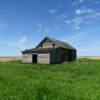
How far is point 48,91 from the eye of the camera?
11.8m

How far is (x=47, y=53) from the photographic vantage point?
48.2 m

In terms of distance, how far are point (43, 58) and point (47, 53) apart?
1.49 meters

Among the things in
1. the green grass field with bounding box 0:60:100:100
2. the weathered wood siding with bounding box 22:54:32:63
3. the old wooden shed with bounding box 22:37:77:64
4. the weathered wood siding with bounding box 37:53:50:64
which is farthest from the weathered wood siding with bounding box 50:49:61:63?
the green grass field with bounding box 0:60:100:100

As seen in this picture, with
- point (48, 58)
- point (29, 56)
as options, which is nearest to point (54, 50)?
point (48, 58)

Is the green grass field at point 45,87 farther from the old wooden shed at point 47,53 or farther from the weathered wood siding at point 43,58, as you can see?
the old wooden shed at point 47,53

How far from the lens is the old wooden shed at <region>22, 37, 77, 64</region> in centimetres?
4829

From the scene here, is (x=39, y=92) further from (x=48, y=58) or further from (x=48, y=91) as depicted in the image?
(x=48, y=58)

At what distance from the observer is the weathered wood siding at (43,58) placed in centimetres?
4769

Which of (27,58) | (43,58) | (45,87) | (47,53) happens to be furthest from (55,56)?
(45,87)

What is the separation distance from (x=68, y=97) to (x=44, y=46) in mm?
43630

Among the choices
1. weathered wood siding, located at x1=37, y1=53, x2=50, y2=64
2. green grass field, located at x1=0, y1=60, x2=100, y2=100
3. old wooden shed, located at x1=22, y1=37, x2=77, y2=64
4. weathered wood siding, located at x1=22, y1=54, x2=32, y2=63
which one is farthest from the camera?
weathered wood siding, located at x1=22, y1=54, x2=32, y2=63

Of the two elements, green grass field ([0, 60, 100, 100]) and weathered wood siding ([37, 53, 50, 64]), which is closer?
green grass field ([0, 60, 100, 100])

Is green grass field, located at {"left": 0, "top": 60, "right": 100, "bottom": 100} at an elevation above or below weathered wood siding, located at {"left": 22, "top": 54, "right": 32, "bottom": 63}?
below

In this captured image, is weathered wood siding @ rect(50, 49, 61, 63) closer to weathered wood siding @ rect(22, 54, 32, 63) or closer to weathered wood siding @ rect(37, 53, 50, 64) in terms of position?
weathered wood siding @ rect(37, 53, 50, 64)
